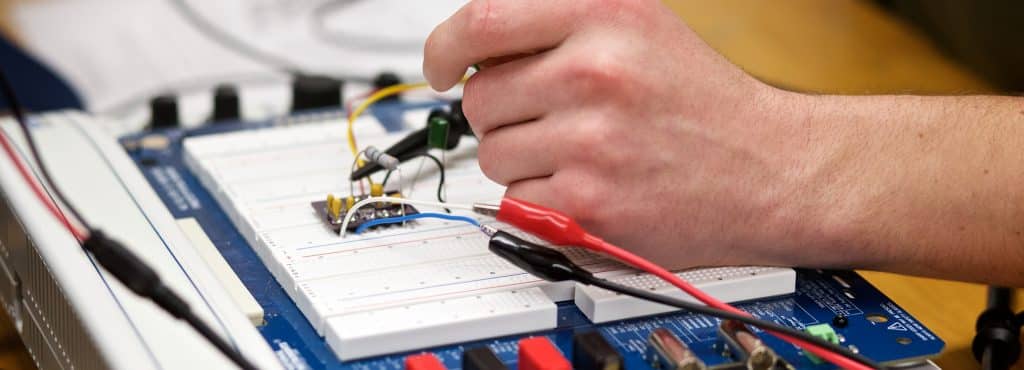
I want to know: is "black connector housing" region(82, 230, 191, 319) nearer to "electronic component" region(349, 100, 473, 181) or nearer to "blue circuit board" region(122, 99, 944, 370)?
"blue circuit board" region(122, 99, 944, 370)

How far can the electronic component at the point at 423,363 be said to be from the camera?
70cm

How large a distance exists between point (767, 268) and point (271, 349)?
391mm

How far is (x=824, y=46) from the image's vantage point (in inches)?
70.7

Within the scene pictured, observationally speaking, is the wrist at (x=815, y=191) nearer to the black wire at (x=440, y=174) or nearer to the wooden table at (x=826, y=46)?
the black wire at (x=440, y=174)

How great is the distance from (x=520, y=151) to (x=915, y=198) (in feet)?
1.03

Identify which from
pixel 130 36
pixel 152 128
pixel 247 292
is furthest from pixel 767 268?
pixel 130 36

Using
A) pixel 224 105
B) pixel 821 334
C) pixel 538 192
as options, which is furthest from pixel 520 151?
pixel 224 105

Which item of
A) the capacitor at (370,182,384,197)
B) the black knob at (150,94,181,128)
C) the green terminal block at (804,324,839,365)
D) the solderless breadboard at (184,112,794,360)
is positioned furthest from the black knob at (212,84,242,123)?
the green terminal block at (804,324,839,365)

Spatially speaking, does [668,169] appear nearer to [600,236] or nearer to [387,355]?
[600,236]

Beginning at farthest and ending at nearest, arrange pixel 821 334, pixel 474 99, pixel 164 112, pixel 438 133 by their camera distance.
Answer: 1. pixel 164 112
2. pixel 438 133
3. pixel 474 99
4. pixel 821 334

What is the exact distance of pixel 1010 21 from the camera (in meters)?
1.67

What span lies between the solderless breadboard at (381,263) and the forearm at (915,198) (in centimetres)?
6

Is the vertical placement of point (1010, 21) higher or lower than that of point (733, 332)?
higher

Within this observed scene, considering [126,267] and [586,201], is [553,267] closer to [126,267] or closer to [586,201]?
[586,201]
